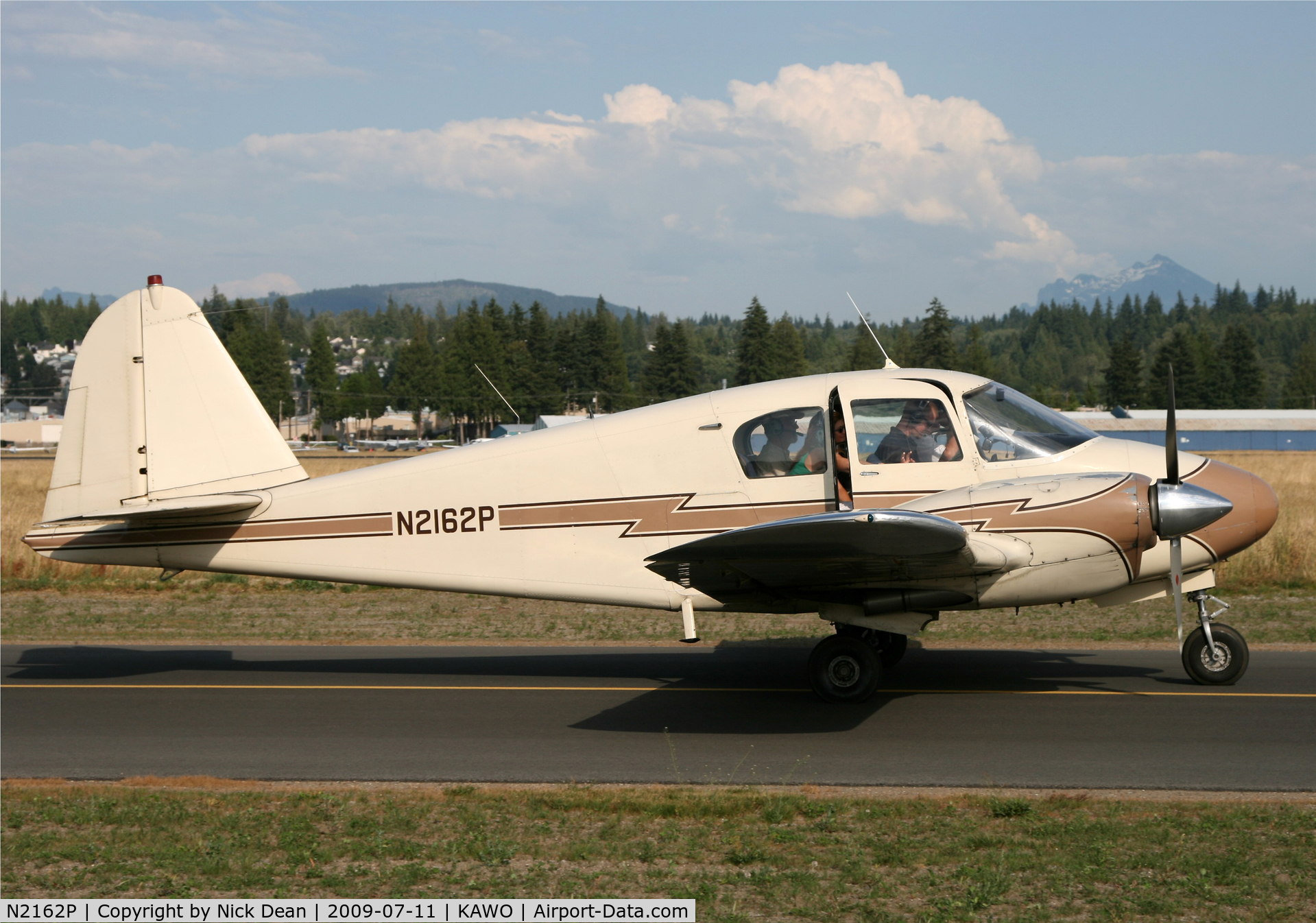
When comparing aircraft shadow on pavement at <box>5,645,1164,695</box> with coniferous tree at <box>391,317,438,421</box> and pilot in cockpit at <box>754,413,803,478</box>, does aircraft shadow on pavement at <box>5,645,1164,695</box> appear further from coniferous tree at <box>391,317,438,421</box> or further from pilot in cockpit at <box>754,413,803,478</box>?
coniferous tree at <box>391,317,438,421</box>

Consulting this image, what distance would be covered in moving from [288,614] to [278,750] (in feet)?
24.6

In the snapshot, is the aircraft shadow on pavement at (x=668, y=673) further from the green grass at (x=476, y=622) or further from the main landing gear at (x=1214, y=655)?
the green grass at (x=476, y=622)

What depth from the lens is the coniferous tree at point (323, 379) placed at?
123 metres

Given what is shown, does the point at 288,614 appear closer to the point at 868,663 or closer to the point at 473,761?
the point at 473,761

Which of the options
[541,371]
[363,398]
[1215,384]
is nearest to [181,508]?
[541,371]

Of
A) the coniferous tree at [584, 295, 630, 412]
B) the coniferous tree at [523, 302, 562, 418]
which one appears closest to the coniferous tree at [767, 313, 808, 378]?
the coniferous tree at [584, 295, 630, 412]

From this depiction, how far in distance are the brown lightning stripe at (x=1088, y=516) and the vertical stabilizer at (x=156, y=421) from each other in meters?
6.71

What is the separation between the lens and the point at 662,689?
377 inches

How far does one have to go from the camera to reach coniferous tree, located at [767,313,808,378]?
8250cm

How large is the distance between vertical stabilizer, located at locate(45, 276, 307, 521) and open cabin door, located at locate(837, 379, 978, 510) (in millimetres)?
5675

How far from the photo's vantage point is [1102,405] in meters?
119

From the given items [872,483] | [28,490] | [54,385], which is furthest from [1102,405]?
[54,385]
